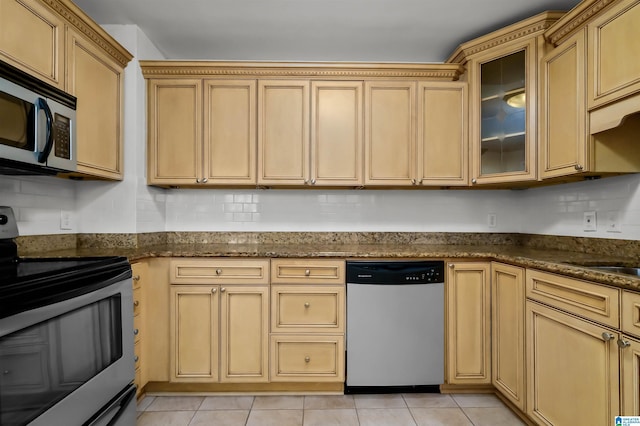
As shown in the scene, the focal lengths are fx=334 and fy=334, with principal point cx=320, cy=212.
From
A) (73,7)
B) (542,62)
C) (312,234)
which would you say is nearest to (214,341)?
(312,234)

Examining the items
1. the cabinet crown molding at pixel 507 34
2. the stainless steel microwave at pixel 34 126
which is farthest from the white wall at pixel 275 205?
the cabinet crown molding at pixel 507 34

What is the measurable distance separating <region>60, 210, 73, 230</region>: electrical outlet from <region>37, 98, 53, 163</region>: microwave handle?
2.81ft

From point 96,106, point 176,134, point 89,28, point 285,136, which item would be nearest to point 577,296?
point 285,136

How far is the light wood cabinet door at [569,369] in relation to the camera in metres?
1.32

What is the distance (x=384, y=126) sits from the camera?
2471 mm

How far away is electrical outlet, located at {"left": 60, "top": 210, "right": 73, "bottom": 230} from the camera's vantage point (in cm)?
215

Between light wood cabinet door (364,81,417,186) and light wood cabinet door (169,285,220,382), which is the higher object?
light wood cabinet door (364,81,417,186)

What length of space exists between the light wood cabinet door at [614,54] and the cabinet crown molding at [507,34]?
1.16ft

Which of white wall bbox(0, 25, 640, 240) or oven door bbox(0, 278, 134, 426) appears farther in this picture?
white wall bbox(0, 25, 640, 240)

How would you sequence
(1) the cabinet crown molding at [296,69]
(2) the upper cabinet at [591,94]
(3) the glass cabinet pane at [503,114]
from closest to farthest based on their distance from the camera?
(2) the upper cabinet at [591,94], (3) the glass cabinet pane at [503,114], (1) the cabinet crown molding at [296,69]

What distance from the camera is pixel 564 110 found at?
6.35 ft

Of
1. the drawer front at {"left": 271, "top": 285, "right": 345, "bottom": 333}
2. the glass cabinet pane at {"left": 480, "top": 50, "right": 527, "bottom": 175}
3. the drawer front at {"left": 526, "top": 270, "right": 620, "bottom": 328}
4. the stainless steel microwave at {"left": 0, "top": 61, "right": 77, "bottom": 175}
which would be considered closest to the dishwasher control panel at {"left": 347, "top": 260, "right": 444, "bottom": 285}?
the drawer front at {"left": 271, "top": 285, "right": 345, "bottom": 333}

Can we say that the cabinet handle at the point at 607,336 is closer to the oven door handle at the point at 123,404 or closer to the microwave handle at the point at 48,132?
the oven door handle at the point at 123,404

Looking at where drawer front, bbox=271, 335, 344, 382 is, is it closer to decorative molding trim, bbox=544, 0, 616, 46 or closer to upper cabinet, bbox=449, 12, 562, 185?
upper cabinet, bbox=449, 12, 562, 185
